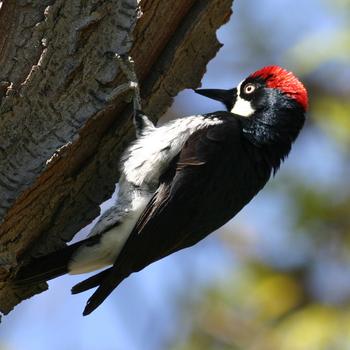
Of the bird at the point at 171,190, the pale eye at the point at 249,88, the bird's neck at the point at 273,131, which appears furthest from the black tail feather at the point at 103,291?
the pale eye at the point at 249,88

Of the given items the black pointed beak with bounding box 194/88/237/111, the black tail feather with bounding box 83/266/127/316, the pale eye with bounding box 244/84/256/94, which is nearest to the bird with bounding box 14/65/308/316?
the black tail feather with bounding box 83/266/127/316

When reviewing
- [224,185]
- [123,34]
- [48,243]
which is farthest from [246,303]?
[123,34]

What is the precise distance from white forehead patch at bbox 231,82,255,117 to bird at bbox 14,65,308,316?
0.15 m

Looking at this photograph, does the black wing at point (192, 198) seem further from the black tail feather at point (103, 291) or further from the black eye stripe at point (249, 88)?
the black eye stripe at point (249, 88)

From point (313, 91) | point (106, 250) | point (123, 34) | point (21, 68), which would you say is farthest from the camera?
point (313, 91)

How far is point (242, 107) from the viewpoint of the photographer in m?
4.89

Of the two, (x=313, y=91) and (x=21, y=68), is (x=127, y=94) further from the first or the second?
(x=313, y=91)

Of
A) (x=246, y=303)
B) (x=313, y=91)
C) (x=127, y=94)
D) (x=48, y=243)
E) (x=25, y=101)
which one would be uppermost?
(x=25, y=101)

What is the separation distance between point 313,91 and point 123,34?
2.47 meters

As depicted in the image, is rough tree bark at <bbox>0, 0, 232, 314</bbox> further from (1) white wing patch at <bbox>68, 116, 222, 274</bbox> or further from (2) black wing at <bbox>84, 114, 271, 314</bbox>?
(2) black wing at <bbox>84, 114, 271, 314</bbox>

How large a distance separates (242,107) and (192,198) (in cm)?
112

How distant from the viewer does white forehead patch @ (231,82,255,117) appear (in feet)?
15.6

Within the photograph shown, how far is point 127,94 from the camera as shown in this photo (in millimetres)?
3869

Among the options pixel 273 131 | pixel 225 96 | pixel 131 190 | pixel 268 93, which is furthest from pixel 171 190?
pixel 225 96
